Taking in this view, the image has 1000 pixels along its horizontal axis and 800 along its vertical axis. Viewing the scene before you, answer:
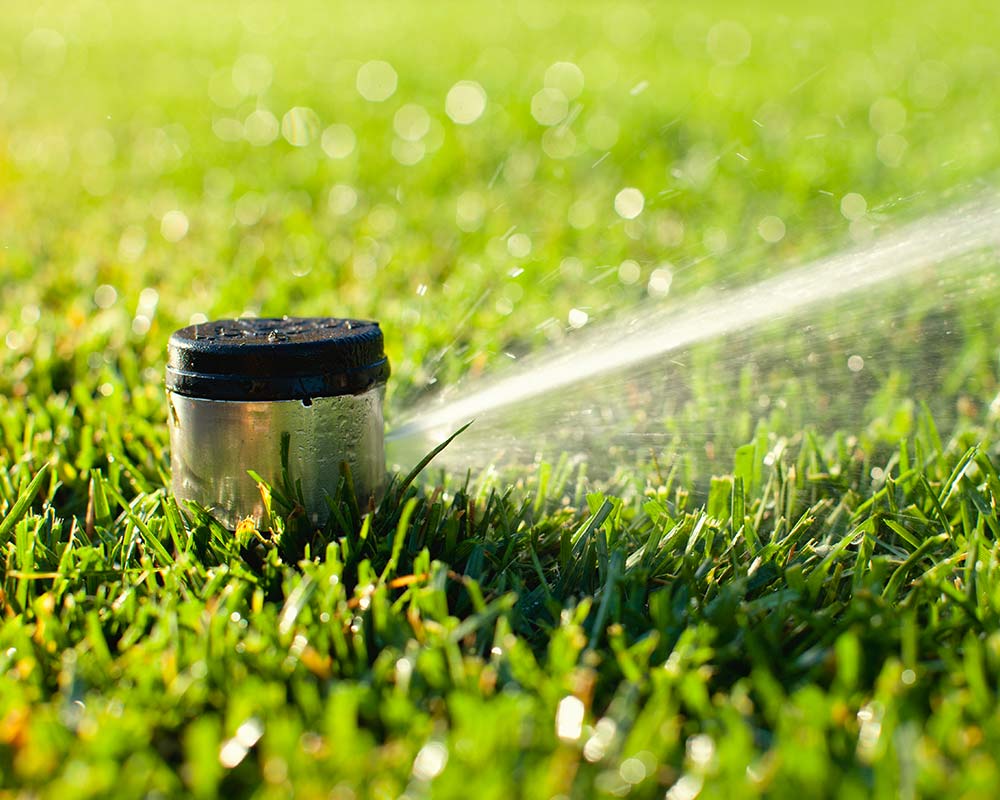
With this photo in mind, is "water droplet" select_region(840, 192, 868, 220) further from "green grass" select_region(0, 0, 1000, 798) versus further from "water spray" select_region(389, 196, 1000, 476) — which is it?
"water spray" select_region(389, 196, 1000, 476)

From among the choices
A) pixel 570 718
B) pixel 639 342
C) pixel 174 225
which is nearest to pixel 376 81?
pixel 174 225

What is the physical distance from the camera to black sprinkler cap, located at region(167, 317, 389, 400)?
65.9 inches

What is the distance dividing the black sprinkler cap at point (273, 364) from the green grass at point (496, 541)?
215mm

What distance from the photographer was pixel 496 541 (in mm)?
1831

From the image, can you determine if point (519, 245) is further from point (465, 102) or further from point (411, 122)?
point (465, 102)

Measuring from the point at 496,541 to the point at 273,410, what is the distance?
40cm

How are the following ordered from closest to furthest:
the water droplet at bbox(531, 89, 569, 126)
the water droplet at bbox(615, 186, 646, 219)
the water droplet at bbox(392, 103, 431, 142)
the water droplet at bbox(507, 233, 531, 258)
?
1. the water droplet at bbox(507, 233, 531, 258)
2. the water droplet at bbox(615, 186, 646, 219)
3. the water droplet at bbox(392, 103, 431, 142)
4. the water droplet at bbox(531, 89, 569, 126)

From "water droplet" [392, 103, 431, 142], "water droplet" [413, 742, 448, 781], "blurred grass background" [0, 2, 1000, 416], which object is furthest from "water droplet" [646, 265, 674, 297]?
"water droplet" [392, 103, 431, 142]

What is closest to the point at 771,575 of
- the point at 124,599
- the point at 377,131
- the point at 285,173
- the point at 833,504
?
the point at 833,504

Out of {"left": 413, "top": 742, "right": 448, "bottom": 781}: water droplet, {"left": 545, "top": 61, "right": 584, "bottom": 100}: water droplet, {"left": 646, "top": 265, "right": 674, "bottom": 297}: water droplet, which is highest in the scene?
{"left": 545, "top": 61, "right": 584, "bottom": 100}: water droplet

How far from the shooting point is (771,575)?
68.1 inches

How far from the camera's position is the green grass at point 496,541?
4.15 ft

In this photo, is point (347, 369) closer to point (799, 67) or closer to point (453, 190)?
point (453, 190)

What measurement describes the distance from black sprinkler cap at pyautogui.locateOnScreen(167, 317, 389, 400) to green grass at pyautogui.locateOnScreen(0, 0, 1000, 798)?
0.21m
